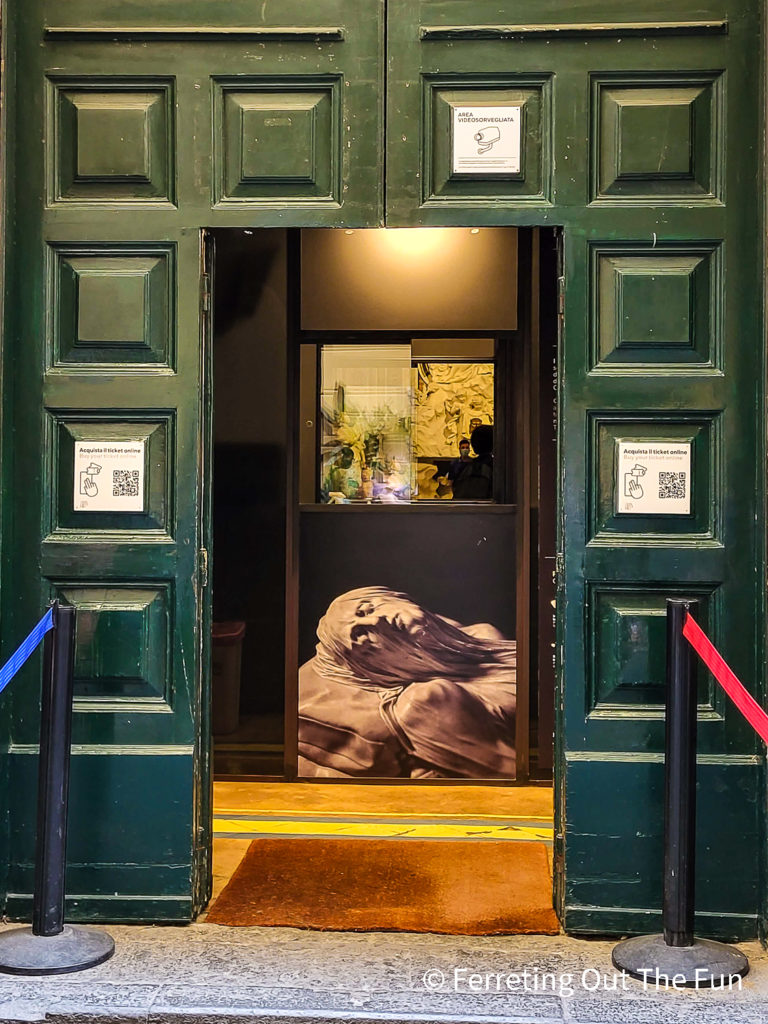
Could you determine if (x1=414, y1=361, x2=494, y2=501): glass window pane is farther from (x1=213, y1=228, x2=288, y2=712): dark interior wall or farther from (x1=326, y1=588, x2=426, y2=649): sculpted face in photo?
(x1=213, y1=228, x2=288, y2=712): dark interior wall

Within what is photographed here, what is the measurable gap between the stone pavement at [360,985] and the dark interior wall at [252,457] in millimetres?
2607

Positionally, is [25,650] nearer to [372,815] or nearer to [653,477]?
[653,477]

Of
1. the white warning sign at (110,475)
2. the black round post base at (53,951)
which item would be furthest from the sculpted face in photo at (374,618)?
the black round post base at (53,951)

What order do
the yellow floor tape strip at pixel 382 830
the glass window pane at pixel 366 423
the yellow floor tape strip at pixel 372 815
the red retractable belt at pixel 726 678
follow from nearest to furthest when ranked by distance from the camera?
1. the red retractable belt at pixel 726 678
2. the yellow floor tape strip at pixel 382 830
3. the yellow floor tape strip at pixel 372 815
4. the glass window pane at pixel 366 423

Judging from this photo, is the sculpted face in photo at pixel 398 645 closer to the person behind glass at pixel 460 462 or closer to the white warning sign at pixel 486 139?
the person behind glass at pixel 460 462

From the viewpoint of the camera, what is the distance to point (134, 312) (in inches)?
166

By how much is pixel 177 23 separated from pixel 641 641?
9.49 feet

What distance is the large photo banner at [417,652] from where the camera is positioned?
6.37m

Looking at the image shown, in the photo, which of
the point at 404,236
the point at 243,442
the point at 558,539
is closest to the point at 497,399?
the point at 404,236

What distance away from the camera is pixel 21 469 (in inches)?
167

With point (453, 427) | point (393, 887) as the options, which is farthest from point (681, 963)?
point (453, 427)

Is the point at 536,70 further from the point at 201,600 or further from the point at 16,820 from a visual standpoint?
the point at 16,820

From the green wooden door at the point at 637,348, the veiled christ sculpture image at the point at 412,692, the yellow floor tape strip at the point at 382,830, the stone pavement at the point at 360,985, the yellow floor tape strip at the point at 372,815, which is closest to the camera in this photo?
the stone pavement at the point at 360,985

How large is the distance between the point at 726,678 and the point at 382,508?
3050 millimetres
